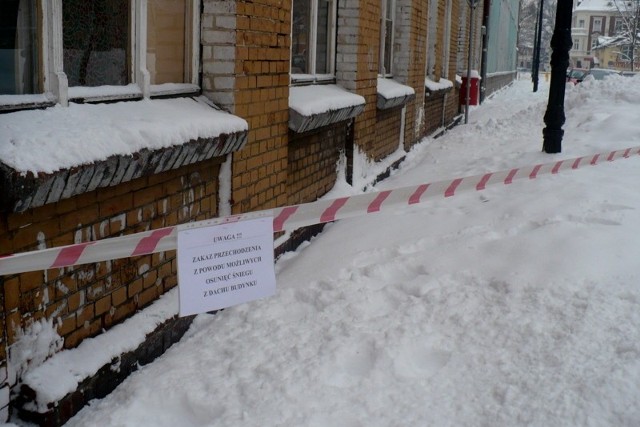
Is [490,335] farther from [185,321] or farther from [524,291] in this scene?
[185,321]

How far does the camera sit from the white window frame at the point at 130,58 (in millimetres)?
3057

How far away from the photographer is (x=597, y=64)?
88688mm

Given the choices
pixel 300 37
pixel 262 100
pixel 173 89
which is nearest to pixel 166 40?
pixel 173 89

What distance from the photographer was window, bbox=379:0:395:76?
9234 millimetres

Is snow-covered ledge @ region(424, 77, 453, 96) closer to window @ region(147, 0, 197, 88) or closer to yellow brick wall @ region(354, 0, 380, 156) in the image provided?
yellow brick wall @ region(354, 0, 380, 156)

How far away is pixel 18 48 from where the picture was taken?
9.66 feet

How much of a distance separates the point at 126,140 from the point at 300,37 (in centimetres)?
368

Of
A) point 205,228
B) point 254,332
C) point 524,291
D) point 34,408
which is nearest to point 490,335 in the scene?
point 524,291

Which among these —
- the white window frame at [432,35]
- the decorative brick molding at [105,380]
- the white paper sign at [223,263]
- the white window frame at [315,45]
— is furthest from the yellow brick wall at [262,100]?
the white window frame at [432,35]

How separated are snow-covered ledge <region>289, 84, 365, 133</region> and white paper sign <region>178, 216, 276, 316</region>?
2347mm

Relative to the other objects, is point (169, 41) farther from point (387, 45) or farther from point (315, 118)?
point (387, 45)

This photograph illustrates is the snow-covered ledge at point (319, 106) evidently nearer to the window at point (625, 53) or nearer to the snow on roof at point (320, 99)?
the snow on roof at point (320, 99)

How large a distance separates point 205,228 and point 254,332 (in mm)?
1144

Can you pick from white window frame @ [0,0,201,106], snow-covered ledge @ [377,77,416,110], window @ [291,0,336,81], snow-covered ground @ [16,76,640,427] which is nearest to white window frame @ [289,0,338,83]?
window @ [291,0,336,81]
